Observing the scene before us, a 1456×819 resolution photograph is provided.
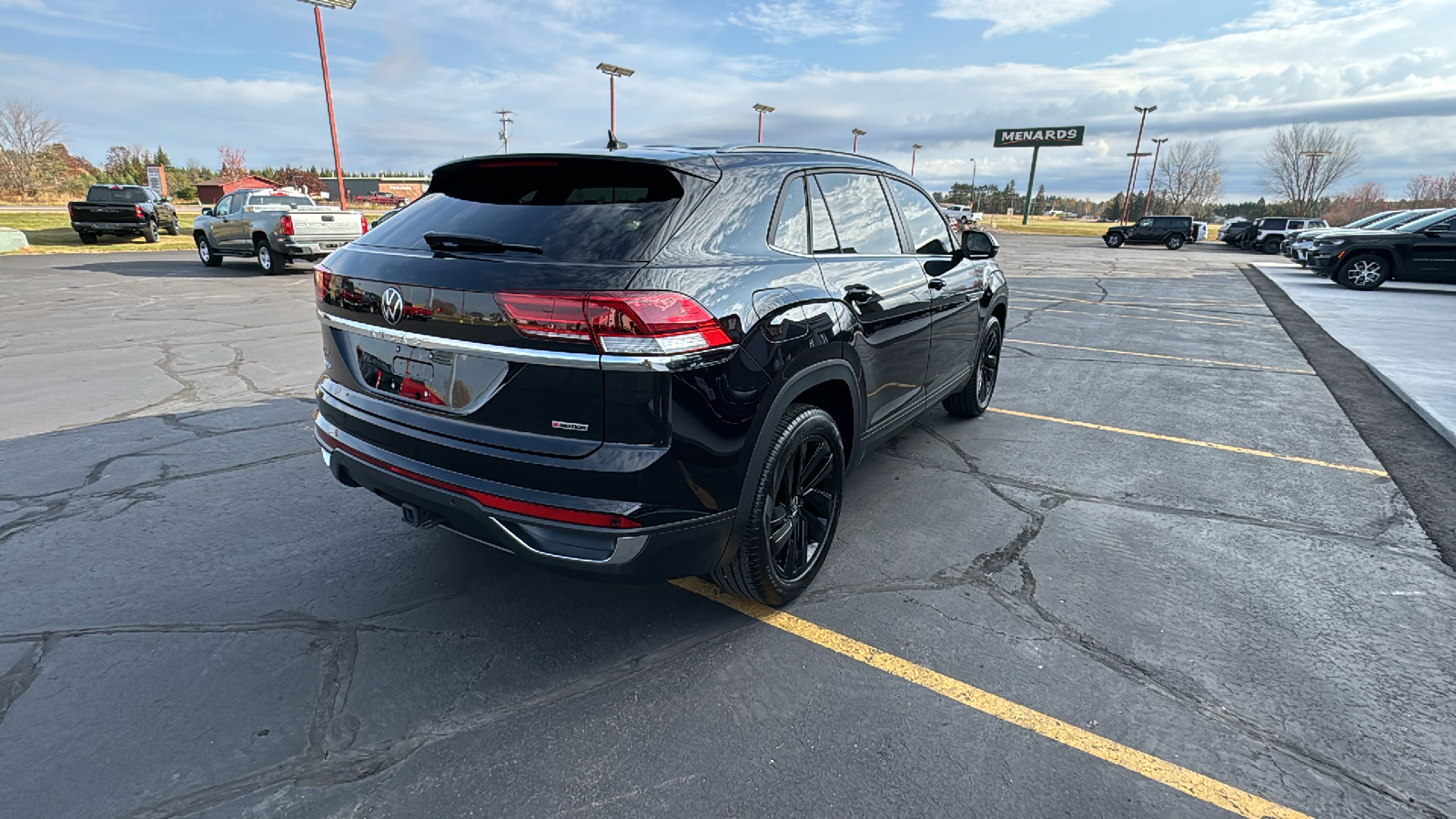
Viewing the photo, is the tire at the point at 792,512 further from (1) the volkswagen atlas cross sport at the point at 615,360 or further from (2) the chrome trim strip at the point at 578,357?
(2) the chrome trim strip at the point at 578,357

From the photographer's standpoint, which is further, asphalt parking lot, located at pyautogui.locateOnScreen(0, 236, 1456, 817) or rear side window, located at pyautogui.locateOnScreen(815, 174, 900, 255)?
rear side window, located at pyautogui.locateOnScreen(815, 174, 900, 255)

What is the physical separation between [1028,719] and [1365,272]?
19.3m

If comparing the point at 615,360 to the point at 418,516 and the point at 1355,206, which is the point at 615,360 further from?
the point at 1355,206

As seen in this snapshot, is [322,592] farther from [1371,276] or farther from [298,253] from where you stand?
[1371,276]

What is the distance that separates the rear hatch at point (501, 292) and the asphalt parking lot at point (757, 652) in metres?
0.91

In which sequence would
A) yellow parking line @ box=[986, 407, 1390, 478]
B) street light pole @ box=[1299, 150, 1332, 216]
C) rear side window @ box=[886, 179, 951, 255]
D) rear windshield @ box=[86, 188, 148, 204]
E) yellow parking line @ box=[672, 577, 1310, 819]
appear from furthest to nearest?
street light pole @ box=[1299, 150, 1332, 216] → rear windshield @ box=[86, 188, 148, 204] → yellow parking line @ box=[986, 407, 1390, 478] → rear side window @ box=[886, 179, 951, 255] → yellow parking line @ box=[672, 577, 1310, 819]

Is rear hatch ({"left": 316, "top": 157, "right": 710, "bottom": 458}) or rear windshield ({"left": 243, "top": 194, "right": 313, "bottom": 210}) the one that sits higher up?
rear windshield ({"left": 243, "top": 194, "right": 313, "bottom": 210})

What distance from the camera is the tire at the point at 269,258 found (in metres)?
15.0

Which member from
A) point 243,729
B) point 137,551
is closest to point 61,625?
point 137,551

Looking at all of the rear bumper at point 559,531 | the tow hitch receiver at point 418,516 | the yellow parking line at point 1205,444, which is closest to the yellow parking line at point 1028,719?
the rear bumper at point 559,531

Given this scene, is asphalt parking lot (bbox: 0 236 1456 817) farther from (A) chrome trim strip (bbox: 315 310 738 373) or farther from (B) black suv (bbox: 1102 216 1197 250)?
(B) black suv (bbox: 1102 216 1197 250)

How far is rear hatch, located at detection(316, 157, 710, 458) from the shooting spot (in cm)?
226

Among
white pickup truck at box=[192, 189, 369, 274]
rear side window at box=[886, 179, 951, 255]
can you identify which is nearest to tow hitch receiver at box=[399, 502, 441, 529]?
rear side window at box=[886, 179, 951, 255]

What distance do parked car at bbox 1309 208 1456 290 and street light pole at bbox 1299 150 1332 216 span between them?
194ft
